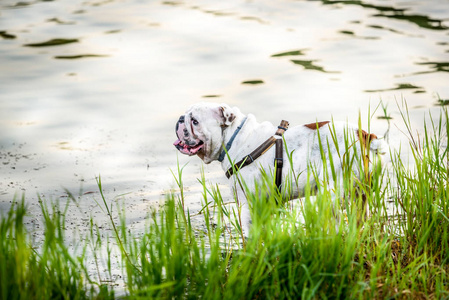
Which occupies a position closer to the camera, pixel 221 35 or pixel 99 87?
pixel 99 87

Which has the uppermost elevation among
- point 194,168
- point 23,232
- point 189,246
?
point 23,232

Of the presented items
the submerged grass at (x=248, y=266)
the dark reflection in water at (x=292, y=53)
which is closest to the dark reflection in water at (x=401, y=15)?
the dark reflection in water at (x=292, y=53)

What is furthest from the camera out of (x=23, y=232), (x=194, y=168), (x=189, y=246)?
(x=194, y=168)

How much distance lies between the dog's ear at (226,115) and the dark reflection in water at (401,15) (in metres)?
7.72

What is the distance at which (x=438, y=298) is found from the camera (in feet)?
10.5

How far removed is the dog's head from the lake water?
1247mm

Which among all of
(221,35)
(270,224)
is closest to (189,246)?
(270,224)

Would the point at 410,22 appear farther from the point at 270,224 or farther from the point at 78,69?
the point at 270,224

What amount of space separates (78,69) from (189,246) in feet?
21.7

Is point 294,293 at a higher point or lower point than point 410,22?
lower

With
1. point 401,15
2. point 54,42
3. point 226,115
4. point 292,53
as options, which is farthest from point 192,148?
point 401,15

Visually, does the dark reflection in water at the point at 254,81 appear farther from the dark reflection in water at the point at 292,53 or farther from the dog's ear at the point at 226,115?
the dog's ear at the point at 226,115

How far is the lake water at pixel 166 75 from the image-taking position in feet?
22.6

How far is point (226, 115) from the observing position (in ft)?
14.7
